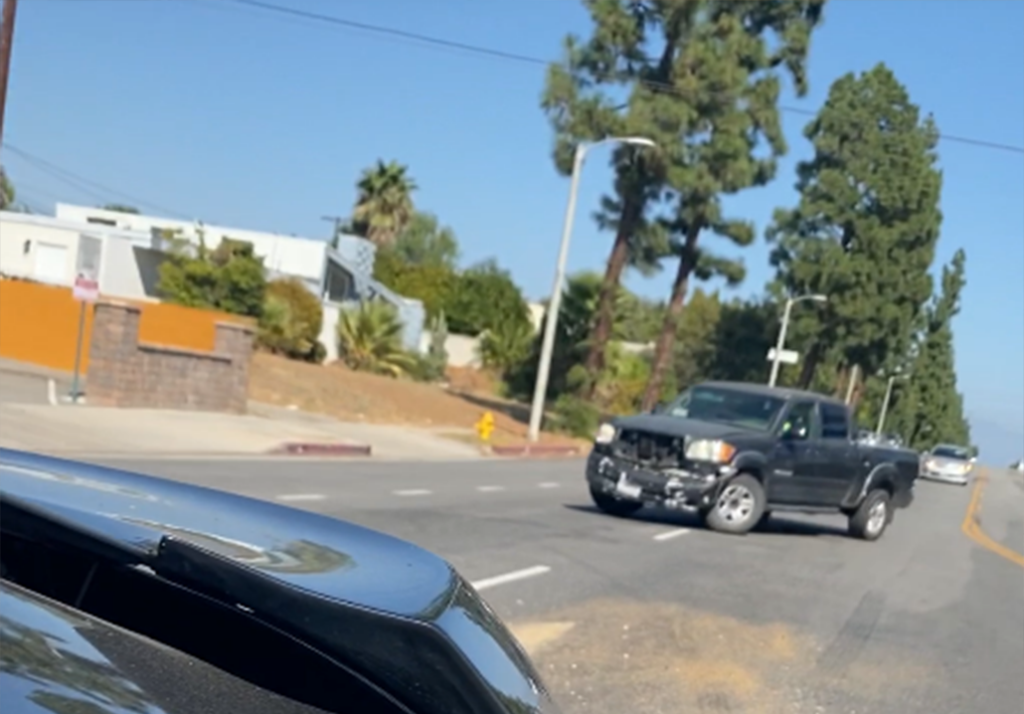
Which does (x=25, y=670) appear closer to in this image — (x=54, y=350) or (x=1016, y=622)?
Answer: (x=1016, y=622)

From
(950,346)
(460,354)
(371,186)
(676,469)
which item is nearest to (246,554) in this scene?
(676,469)

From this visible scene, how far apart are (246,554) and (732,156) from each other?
133 feet

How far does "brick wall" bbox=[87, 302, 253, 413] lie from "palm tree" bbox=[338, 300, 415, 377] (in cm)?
1739

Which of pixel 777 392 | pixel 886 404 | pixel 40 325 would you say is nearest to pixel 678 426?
pixel 777 392

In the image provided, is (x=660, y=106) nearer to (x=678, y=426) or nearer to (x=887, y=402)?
(x=678, y=426)

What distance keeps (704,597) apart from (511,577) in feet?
5.33

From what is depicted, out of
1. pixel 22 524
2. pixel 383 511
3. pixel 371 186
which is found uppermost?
pixel 371 186

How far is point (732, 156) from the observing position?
139 feet

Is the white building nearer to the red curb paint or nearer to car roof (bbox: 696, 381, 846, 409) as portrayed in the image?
the red curb paint

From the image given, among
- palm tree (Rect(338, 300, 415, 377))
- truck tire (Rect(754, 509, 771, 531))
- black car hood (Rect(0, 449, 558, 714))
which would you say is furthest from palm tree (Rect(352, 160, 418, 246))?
black car hood (Rect(0, 449, 558, 714))

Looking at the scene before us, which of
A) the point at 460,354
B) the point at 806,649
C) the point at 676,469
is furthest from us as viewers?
the point at 460,354

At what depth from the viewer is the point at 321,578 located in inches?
107

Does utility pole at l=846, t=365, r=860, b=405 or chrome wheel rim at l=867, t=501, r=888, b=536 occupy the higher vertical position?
utility pole at l=846, t=365, r=860, b=405

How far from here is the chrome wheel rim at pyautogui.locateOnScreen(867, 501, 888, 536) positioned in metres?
19.5
